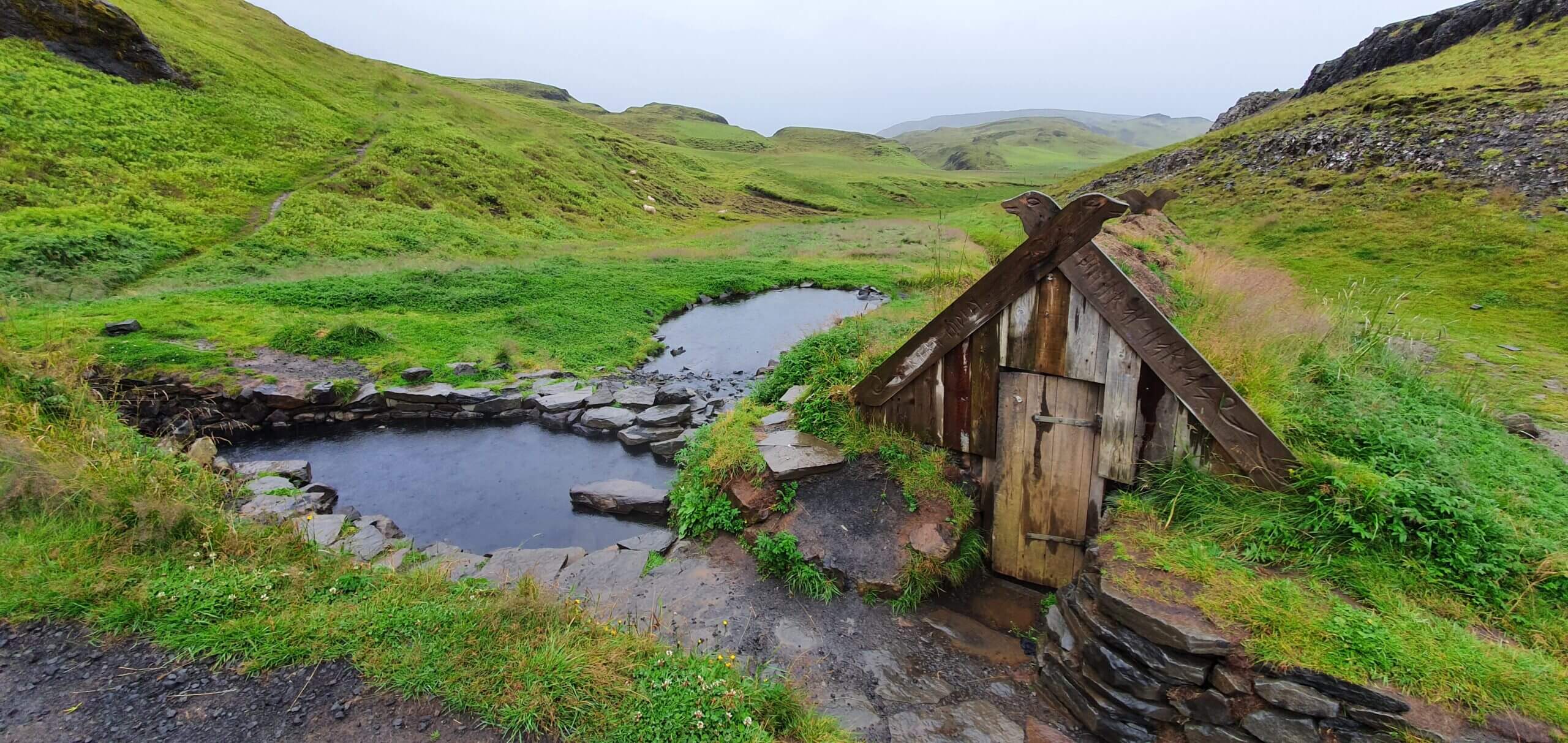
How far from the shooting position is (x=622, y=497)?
440 inches

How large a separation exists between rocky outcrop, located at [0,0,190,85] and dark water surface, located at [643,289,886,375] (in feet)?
119

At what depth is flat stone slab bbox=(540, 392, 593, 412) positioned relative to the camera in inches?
592

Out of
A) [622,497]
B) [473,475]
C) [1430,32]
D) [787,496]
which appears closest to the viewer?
[787,496]

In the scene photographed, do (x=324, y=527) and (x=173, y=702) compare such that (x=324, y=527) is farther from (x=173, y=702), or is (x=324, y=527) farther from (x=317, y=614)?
(x=173, y=702)

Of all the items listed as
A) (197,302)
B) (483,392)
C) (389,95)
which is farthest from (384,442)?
(389,95)

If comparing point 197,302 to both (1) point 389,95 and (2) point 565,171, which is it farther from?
(1) point 389,95

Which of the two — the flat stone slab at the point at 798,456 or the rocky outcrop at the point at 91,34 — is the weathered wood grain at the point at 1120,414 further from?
the rocky outcrop at the point at 91,34

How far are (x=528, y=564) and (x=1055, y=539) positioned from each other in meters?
7.10

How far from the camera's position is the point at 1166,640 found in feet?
15.0

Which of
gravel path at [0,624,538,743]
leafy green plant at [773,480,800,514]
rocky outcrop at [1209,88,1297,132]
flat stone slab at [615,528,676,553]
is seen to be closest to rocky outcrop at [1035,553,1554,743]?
leafy green plant at [773,480,800,514]

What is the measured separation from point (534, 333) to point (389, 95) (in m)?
50.5

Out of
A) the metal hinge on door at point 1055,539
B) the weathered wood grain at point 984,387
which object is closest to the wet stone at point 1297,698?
the metal hinge on door at point 1055,539

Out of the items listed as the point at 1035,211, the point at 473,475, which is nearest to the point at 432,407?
the point at 473,475

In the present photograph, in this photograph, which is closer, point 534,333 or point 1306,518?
point 1306,518
